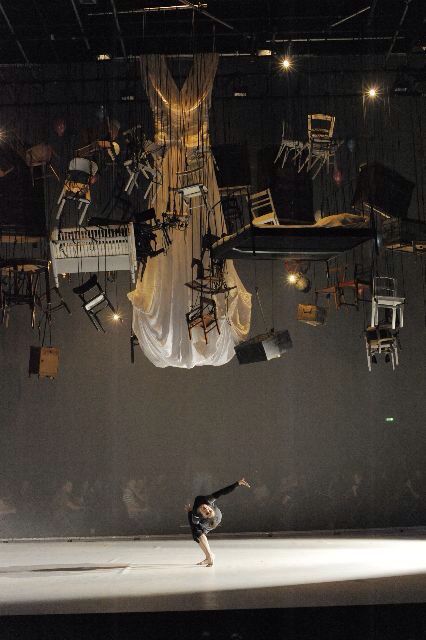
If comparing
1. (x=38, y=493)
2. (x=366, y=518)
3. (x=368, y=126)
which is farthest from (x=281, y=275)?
(x=38, y=493)

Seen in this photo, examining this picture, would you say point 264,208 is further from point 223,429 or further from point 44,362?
point 223,429

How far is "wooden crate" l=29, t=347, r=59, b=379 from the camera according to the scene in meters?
10.7

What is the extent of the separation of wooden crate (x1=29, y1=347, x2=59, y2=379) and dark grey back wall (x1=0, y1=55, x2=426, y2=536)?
4.41 ft

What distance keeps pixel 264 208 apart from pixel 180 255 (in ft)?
6.69

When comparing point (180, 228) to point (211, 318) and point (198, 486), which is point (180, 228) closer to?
point (211, 318)

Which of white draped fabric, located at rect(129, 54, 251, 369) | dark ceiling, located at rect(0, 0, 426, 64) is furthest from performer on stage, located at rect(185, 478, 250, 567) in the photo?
dark ceiling, located at rect(0, 0, 426, 64)

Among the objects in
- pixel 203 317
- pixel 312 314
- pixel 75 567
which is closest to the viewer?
pixel 75 567

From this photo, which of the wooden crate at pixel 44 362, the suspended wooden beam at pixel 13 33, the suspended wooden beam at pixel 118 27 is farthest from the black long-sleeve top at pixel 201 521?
the suspended wooden beam at pixel 13 33

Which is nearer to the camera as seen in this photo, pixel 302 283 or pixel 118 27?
pixel 118 27

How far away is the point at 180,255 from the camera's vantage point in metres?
11.1

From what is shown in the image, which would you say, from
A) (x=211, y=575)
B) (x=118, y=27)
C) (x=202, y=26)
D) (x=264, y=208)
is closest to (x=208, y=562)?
(x=211, y=575)

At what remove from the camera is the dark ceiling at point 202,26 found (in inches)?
419

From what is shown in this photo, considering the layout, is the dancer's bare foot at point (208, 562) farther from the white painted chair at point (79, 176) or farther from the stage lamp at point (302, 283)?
the stage lamp at point (302, 283)

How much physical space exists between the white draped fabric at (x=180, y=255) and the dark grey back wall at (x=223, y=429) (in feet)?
3.40
